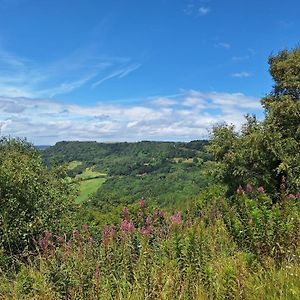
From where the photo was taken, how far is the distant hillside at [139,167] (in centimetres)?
8175

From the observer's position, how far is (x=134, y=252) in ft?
15.7

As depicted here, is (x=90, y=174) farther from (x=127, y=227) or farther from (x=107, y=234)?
(x=107, y=234)

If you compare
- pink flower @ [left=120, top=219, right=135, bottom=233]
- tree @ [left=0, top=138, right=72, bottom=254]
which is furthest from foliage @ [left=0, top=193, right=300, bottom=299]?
tree @ [left=0, top=138, right=72, bottom=254]

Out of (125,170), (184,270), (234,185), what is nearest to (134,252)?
(184,270)

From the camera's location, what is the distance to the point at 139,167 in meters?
140

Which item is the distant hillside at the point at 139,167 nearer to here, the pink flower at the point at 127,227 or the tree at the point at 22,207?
the tree at the point at 22,207

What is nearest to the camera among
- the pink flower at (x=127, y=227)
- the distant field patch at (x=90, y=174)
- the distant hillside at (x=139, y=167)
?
the pink flower at (x=127, y=227)

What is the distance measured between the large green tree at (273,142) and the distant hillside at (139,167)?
31945 mm

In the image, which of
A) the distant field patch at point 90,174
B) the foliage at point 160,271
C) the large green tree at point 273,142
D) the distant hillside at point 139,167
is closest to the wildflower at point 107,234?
the foliage at point 160,271

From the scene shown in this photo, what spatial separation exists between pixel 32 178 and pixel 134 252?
541 inches

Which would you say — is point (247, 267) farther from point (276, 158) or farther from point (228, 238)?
point (276, 158)

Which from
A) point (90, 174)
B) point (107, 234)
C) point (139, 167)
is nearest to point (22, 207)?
point (107, 234)

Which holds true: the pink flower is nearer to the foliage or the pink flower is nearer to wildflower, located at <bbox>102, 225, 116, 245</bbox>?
the foliage

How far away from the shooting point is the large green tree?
23844 millimetres
